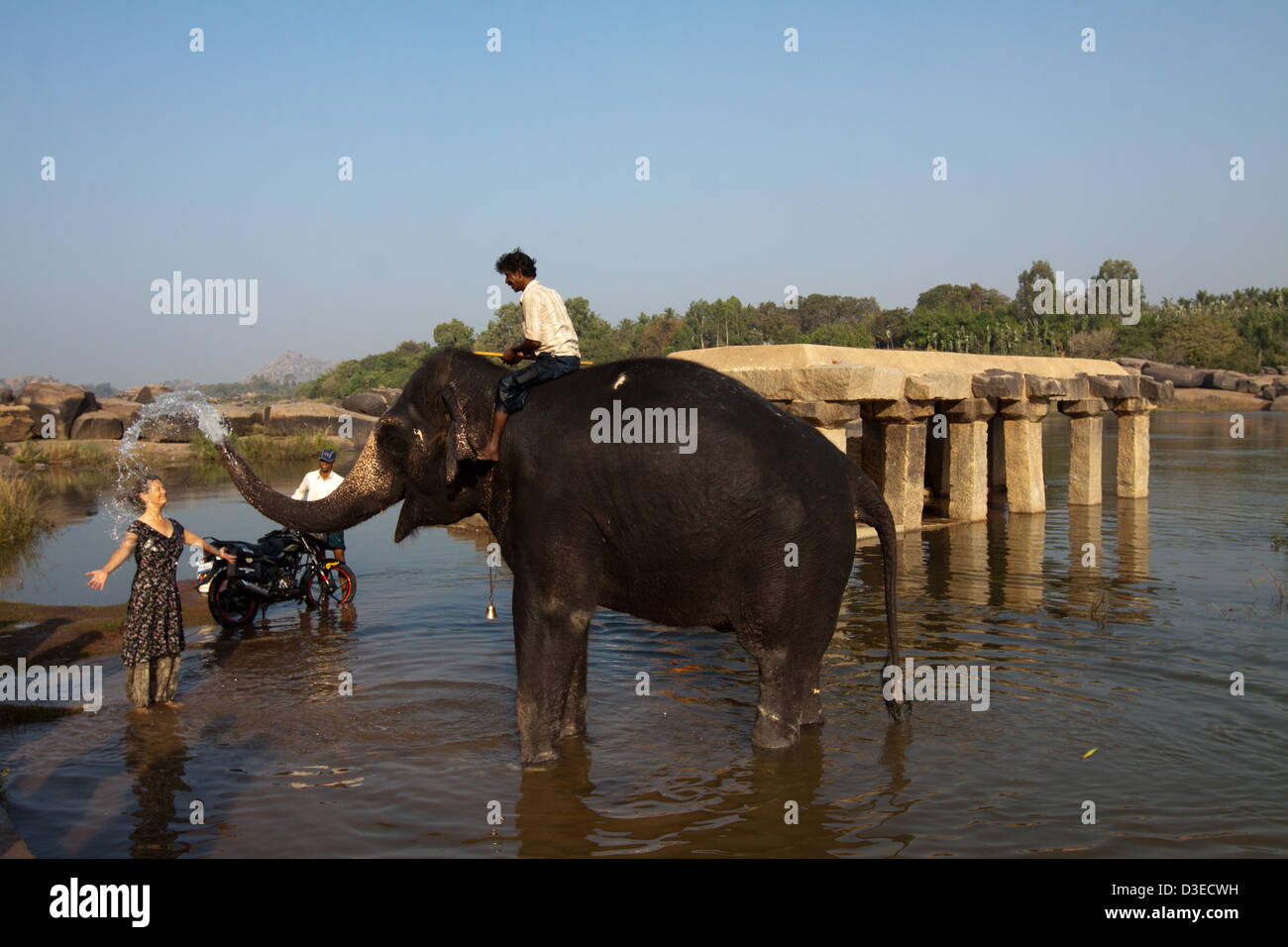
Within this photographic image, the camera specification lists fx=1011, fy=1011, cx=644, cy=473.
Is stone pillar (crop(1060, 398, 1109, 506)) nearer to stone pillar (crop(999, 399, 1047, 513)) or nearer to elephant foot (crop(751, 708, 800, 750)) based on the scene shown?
stone pillar (crop(999, 399, 1047, 513))

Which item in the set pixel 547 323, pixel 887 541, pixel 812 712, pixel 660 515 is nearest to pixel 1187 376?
pixel 887 541

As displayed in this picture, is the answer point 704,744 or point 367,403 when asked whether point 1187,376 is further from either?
point 704,744

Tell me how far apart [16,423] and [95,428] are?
2458mm

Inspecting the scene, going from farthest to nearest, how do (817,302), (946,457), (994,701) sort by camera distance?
(817,302)
(946,457)
(994,701)

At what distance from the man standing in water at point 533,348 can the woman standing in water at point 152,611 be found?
338 cm

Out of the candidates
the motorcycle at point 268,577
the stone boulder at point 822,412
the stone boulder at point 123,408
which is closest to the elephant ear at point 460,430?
the motorcycle at point 268,577

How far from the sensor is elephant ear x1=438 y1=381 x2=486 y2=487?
623 centimetres

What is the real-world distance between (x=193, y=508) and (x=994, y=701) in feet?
57.7

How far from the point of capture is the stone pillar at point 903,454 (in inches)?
564

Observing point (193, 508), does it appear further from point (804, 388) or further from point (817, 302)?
point (817, 302)

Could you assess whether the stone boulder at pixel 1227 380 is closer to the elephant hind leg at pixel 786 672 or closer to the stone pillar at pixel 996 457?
the stone pillar at pixel 996 457

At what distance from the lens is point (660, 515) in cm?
583
